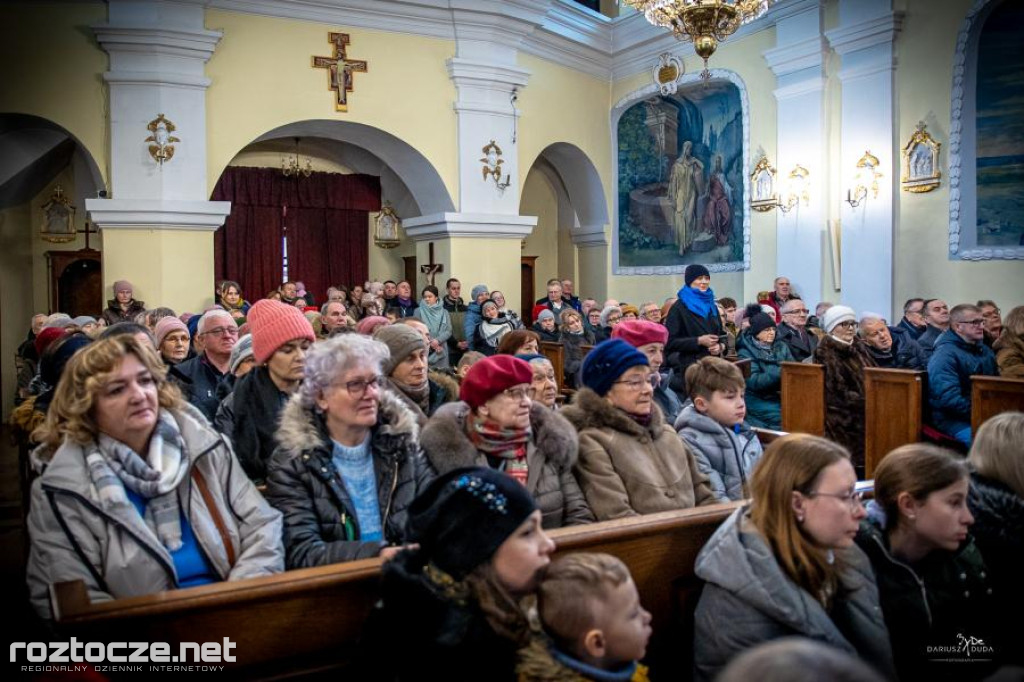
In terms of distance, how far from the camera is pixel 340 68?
1054cm

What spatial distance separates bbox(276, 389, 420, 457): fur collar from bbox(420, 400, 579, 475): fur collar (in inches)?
4.8

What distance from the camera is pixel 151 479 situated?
2.25 meters

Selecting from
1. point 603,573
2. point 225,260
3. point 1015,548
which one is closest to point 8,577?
point 603,573

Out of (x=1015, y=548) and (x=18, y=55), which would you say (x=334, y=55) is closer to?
(x=18, y=55)

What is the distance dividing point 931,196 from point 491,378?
858 centimetres

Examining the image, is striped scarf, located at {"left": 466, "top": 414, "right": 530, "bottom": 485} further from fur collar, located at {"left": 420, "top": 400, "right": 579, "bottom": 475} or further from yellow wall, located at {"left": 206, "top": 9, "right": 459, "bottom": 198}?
yellow wall, located at {"left": 206, "top": 9, "right": 459, "bottom": 198}

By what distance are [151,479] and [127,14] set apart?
866 cm

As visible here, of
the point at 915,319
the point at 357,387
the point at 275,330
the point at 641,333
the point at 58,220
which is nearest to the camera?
the point at 357,387

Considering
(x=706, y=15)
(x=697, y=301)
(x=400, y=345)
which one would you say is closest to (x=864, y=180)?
(x=706, y=15)

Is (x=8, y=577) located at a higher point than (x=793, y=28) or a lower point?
lower

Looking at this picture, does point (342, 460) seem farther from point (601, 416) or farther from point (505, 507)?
point (601, 416)

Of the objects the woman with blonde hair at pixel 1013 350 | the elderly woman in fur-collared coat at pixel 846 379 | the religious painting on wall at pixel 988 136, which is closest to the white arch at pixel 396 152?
the religious painting on wall at pixel 988 136

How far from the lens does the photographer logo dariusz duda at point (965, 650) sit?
2.47 metres

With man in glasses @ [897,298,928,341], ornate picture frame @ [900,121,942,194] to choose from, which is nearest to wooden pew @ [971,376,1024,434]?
man in glasses @ [897,298,928,341]
